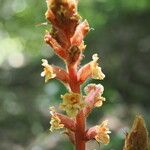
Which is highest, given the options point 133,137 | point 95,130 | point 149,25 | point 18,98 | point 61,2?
point 149,25

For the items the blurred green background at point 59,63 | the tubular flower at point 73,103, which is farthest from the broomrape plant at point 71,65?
the blurred green background at point 59,63

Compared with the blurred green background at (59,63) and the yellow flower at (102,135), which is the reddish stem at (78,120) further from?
the blurred green background at (59,63)

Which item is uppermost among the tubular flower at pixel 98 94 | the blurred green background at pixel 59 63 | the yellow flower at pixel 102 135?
the blurred green background at pixel 59 63

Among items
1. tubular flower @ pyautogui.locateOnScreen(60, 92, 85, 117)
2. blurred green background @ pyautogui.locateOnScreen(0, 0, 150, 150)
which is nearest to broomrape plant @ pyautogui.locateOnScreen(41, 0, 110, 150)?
tubular flower @ pyautogui.locateOnScreen(60, 92, 85, 117)

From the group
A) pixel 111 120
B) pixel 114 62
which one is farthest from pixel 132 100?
pixel 114 62

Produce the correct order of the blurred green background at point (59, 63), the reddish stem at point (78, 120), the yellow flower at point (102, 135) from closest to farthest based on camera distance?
the reddish stem at point (78, 120) < the yellow flower at point (102, 135) < the blurred green background at point (59, 63)

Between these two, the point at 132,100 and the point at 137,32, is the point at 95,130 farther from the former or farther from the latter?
the point at 137,32
